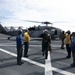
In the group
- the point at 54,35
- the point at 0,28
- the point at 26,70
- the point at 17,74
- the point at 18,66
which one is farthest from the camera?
the point at 0,28

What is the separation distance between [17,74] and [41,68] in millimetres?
1881

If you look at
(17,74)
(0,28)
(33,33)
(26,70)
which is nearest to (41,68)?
(26,70)

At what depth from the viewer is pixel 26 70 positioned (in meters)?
11.4

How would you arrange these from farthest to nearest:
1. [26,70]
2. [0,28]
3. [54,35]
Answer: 1. [0,28]
2. [54,35]
3. [26,70]

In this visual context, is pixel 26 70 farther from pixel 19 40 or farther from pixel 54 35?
pixel 54 35

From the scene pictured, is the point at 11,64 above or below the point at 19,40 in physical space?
below

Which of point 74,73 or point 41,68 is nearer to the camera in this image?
point 74,73

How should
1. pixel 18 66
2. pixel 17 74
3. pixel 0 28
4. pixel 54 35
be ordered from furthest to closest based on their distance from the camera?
pixel 0 28 → pixel 54 35 → pixel 18 66 → pixel 17 74

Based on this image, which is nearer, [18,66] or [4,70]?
[4,70]

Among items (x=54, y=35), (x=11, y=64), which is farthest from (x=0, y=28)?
(x=11, y=64)

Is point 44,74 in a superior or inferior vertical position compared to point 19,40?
inferior

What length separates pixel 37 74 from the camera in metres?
10.5

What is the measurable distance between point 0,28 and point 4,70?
28.7 m

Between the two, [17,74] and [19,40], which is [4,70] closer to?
[17,74]
